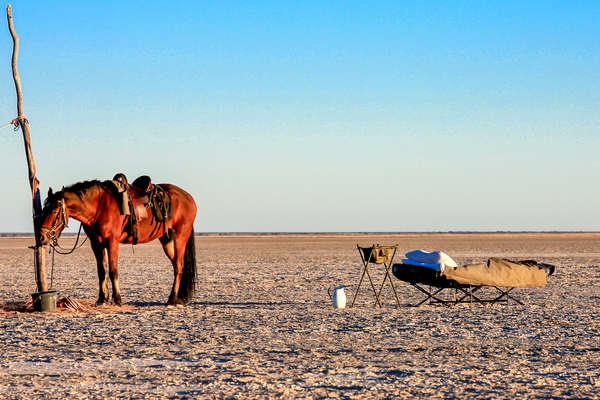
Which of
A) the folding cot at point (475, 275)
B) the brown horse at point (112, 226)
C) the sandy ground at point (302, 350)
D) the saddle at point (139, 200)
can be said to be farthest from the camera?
the saddle at point (139, 200)

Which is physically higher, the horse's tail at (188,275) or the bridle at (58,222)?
the bridle at (58,222)

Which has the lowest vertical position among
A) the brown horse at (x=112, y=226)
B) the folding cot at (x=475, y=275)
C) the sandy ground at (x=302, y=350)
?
the sandy ground at (x=302, y=350)

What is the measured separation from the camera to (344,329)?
9.73 meters

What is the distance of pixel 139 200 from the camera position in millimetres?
12289

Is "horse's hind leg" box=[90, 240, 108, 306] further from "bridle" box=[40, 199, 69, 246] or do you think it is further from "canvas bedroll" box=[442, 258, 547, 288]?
"canvas bedroll" box=[442, 258, 547, 288]

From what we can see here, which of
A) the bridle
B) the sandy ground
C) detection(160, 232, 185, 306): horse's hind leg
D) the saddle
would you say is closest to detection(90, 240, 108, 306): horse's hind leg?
the sandy ground

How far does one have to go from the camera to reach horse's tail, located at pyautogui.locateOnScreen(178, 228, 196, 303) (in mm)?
12922

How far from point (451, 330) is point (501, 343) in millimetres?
1089

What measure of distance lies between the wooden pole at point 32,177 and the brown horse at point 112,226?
475 mm

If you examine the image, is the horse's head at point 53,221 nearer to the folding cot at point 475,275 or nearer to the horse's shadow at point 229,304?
the horse's shadow at point 229,304

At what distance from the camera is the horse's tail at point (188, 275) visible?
1292cm

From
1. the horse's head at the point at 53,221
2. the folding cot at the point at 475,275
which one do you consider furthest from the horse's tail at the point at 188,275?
the folding cot at the point at 475,275

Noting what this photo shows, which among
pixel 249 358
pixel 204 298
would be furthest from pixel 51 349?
pixel 204 298

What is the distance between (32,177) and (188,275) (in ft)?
10.2
